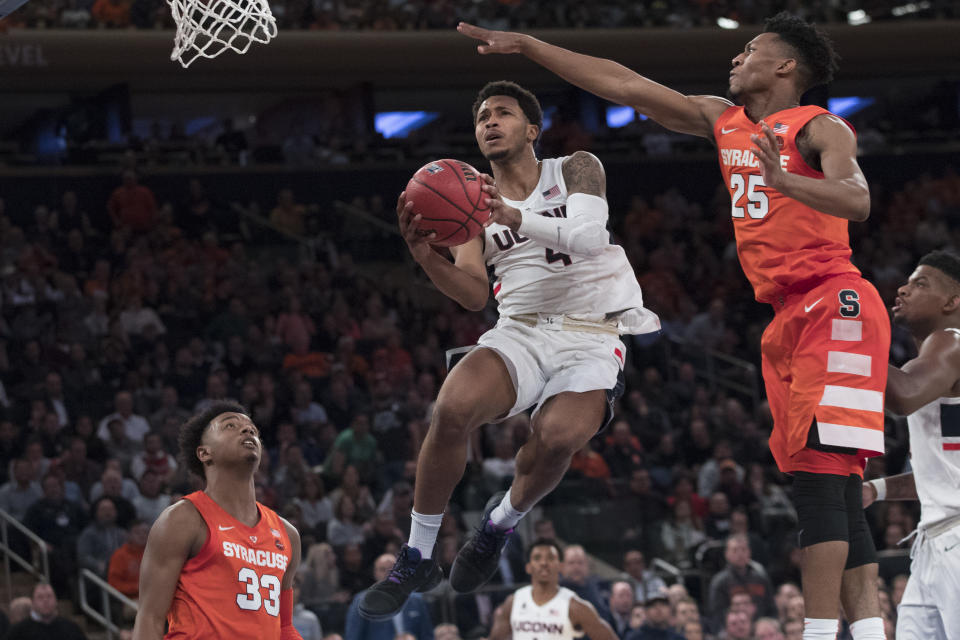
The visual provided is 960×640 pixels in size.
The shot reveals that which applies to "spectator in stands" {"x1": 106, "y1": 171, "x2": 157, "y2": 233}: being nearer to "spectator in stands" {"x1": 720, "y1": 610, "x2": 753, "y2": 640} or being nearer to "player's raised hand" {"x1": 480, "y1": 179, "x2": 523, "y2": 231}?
"spectator in stands" {"x1": 720, "y1": 610, "x2": 753, "y2": 640}

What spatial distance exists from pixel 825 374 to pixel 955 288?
4.01 feet

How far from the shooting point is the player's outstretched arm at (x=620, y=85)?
17.6ft

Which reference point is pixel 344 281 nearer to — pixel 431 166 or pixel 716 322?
pixel 716 322

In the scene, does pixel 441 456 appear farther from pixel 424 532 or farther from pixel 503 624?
pixel 503 624

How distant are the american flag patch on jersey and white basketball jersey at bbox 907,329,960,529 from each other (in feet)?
5.92

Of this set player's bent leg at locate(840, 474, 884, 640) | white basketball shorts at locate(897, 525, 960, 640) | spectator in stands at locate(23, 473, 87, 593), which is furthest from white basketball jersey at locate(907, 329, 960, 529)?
spectator in stands at locate(23, 473, 87, 593)

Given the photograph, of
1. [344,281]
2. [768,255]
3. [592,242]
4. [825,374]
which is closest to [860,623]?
[825,374]

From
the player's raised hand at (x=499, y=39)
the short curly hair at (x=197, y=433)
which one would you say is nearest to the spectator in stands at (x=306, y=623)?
the short curly hair at (x=197, y=433)

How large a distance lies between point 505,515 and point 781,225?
6.44 feet

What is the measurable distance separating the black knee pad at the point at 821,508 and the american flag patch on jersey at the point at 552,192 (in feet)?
5.85

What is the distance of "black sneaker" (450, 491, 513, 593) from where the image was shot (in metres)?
6.09

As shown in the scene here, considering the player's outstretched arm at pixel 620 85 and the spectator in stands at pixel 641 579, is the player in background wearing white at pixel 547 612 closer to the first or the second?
the spectator in stands at pixel 641 579

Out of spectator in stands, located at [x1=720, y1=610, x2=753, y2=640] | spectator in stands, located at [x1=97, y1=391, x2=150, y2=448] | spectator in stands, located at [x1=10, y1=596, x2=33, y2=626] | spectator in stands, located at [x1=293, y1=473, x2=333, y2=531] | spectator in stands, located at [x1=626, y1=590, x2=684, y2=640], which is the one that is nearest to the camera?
spectator in stands, located at [x1=10, y1=596, x2=33, y2=626]

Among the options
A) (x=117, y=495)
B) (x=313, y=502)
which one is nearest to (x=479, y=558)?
(x=313, y=502)
